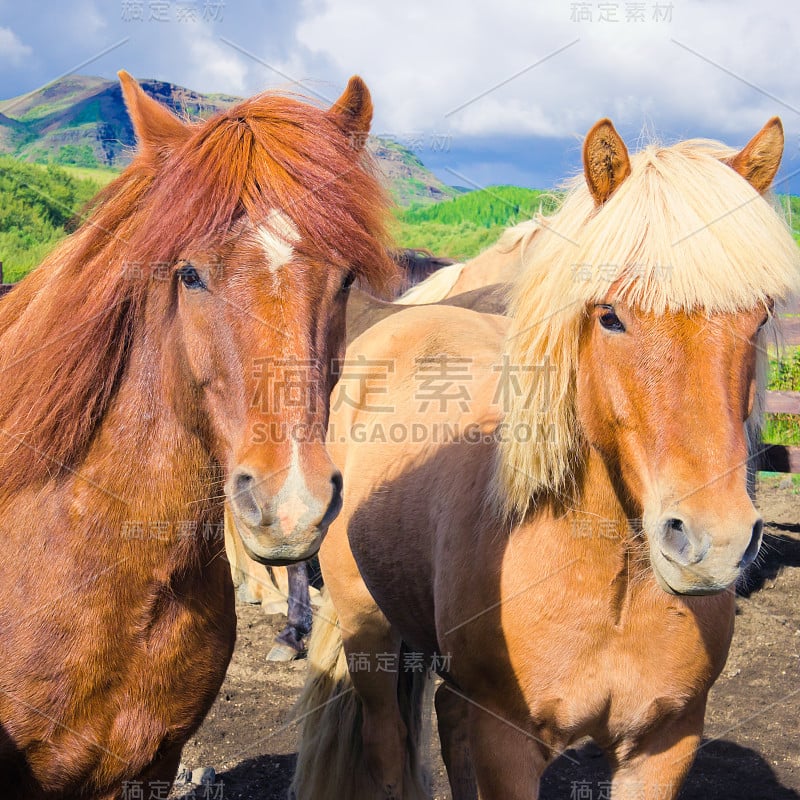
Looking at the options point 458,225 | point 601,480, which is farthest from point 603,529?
point 458,225

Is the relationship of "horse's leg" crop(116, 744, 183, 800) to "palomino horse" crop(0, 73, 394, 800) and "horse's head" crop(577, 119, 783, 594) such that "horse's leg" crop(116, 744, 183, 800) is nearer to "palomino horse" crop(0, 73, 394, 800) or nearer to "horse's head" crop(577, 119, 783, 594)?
"palomino horse" crop(0, 73, 394, 800)

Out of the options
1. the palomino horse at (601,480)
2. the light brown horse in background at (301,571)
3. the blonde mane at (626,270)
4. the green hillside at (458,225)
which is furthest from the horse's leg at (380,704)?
the green hillside at (458,225)

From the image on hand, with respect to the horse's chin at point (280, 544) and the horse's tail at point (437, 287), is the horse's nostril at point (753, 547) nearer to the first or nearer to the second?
the horse's chin at point (280, 544)

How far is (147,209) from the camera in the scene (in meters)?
2.10

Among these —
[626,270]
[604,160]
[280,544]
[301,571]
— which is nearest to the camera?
[280,544]

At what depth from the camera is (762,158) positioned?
7.43 ft

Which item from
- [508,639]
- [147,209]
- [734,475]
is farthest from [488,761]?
[147,209]

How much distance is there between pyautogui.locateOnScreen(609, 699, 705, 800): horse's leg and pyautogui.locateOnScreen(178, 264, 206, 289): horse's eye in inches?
77.0

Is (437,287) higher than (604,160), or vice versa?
(437,287)

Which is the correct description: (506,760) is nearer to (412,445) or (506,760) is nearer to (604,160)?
(412,445)

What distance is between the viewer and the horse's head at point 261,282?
173cm

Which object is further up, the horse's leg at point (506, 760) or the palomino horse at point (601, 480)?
the palomino horse at point (601, 480)

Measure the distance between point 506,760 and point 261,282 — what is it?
164 centimetres

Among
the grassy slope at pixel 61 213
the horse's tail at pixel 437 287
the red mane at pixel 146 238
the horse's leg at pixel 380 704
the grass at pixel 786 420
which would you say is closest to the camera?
the red mane at pixel 146 238
